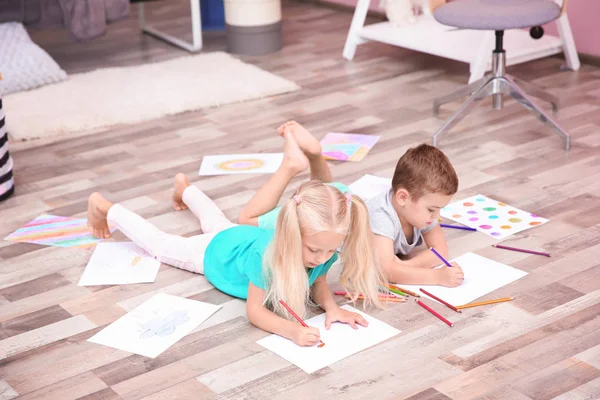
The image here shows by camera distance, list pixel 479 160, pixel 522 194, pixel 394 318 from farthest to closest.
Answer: pixel 479 160, pixel 522 194, pixel 394 318

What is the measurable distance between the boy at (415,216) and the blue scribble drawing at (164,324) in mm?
485

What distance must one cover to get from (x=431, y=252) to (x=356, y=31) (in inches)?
84.6

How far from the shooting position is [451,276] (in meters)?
2.08

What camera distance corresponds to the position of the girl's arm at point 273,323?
1841 millimetres

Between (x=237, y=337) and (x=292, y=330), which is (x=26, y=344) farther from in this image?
(x=292, y=330)

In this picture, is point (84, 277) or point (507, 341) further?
point (84, 277)

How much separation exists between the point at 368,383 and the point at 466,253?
2.14 feet

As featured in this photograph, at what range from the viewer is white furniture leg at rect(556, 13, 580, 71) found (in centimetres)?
372

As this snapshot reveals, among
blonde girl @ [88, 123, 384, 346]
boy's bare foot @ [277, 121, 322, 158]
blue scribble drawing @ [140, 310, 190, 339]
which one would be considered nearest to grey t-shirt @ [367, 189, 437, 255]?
blonde girl @ [88, 123, 384, 346]

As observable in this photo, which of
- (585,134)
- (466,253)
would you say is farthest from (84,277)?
(585,134)

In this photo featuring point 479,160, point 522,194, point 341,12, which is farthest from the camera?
point 341,12

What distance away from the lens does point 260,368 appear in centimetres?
181

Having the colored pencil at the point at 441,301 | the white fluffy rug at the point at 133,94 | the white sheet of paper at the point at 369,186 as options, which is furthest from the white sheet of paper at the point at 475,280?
the white fluffy rug at the point at 133,94

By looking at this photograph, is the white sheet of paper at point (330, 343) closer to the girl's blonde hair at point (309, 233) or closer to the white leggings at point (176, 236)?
the girl's blonde hair at point (309, 233)
